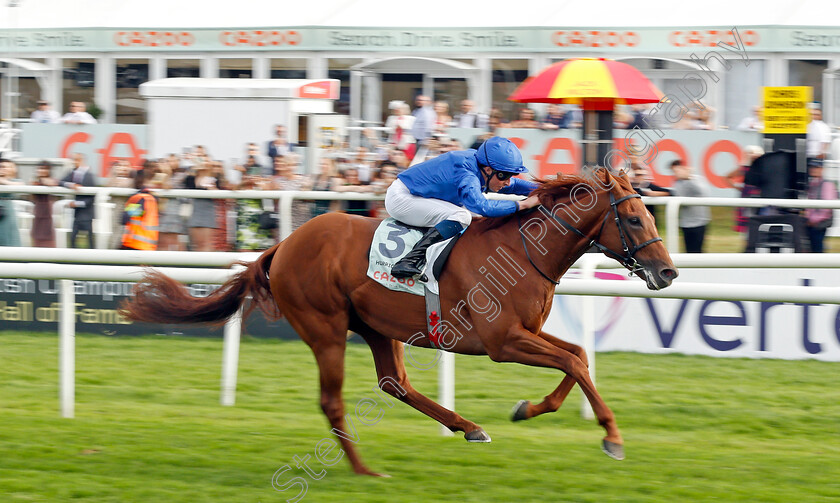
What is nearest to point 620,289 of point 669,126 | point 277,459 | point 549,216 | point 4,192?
point 549,216

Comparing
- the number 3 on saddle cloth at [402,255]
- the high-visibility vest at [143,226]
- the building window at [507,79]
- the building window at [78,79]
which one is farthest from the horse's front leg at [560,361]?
the building window at [78,79]

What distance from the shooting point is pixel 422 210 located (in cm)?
473

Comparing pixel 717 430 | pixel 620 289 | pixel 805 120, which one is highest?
pixel 805 120

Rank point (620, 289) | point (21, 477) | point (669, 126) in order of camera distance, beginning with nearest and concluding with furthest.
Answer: point (21, 477), point (620, 289), point (669, 126)

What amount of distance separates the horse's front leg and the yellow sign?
4.99m

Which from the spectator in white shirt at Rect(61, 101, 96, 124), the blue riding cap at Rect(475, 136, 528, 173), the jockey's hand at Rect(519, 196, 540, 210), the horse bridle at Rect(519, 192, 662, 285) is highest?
the spectator in white shirt at Rect(61, 101, 96, 124)

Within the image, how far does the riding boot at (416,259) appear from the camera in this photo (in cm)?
459

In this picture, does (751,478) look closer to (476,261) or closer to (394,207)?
(476,261)

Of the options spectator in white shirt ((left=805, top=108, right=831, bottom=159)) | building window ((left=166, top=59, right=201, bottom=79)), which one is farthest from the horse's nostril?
building window ((left=166, top=59, right=201, bottom=79))

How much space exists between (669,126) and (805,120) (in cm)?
314

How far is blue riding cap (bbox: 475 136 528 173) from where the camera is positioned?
4555mm

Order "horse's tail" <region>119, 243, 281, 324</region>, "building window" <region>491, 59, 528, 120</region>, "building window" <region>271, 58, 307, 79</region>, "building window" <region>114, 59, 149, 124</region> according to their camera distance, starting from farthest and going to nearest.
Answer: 1. "building window" <region>114, 59, 149, 124</region>
2. "building window" <region>271, 58, 307, 79</region>
3. "building window" <region>491, 59, 528, 120</region>
4. "horse's tail" <region>119, 243, 281, 324</region>

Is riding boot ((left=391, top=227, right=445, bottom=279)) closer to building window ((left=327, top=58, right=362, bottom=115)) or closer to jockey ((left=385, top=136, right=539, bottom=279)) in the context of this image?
jockey ((left=385, top=136, right=539, bottom=279))

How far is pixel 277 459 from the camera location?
15.5 ft
